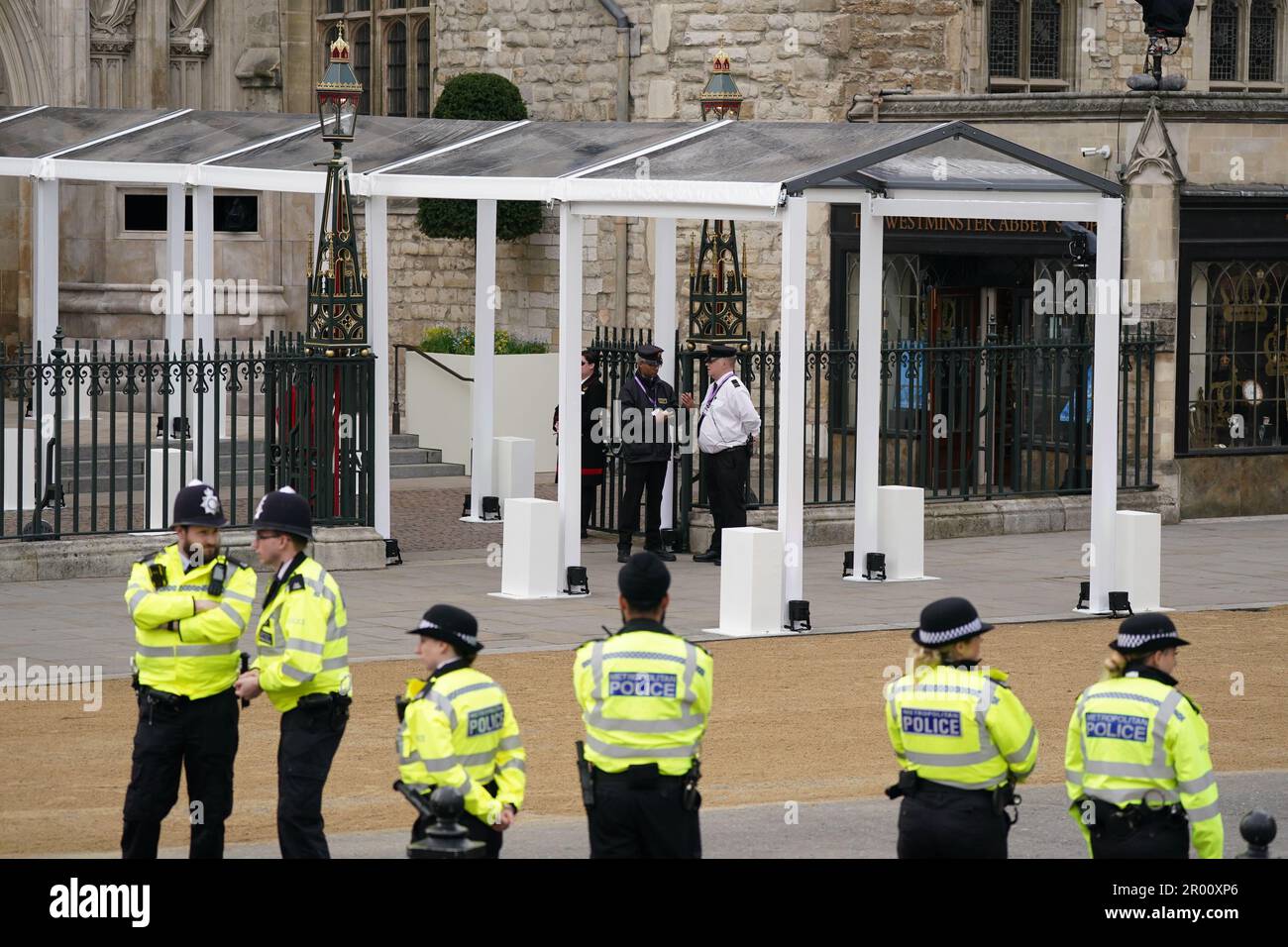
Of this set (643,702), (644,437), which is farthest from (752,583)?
(643,702)

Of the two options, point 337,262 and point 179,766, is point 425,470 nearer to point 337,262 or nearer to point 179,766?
point 337,262

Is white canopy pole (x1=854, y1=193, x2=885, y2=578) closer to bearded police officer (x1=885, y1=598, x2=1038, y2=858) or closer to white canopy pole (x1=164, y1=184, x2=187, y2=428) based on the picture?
white canopy pole (x1=164, y1=184, x2=187, y2=428)

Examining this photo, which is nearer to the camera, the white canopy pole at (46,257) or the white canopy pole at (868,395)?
the white canopy pole at (868,395)

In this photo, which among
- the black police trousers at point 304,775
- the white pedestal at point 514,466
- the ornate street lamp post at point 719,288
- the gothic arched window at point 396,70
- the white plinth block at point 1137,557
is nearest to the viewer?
the black police trousers at point 304,775

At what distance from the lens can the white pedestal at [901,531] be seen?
1759 cm

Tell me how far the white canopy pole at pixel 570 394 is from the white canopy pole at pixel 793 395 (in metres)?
1.97

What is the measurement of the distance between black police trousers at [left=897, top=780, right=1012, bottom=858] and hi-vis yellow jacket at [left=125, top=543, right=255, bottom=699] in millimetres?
2803

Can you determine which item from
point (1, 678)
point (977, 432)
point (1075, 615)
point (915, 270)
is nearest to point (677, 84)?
point (915, 270)

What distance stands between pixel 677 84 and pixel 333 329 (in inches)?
349

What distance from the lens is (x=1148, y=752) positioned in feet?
23.2

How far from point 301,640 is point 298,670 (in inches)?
4.3

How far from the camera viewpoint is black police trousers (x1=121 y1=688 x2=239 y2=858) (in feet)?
27.9

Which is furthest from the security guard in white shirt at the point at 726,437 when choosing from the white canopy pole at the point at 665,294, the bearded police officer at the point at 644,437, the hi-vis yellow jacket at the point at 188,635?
the hi-vis yellow jacket at the point at 188,635

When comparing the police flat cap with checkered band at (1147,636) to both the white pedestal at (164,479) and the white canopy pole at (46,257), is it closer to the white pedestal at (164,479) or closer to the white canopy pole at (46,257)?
the white pedestal at (164,479)
